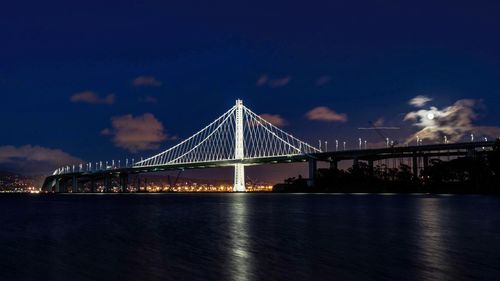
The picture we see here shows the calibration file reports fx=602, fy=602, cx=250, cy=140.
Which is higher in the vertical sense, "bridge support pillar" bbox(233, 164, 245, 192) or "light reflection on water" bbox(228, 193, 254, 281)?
"bridge support pillar" bbox(233, 164, 245, 192)

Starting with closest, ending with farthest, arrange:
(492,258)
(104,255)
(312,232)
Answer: (492,258) → (104,255) → (312,232)

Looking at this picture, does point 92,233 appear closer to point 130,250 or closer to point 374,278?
point 130,250

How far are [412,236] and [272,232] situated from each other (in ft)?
22.5

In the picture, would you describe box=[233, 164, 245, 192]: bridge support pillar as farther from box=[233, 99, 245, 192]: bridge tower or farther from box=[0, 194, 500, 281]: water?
box=[0, 194, 500, 281]: water

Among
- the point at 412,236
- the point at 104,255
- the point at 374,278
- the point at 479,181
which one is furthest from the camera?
the point at 479,181

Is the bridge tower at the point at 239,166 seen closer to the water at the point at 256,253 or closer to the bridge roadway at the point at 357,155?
the bridge roadway at the point at 357,155

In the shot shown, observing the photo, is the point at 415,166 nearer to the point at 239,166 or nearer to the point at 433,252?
the point at 239,166

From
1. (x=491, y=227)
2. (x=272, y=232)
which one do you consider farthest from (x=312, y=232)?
(x=491, y=227)

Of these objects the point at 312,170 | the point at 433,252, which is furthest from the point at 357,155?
the point at 433,252

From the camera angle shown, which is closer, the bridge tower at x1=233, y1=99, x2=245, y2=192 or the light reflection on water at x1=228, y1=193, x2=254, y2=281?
the light reflection on water at x1=228, y1=193, x2=254, y2=281

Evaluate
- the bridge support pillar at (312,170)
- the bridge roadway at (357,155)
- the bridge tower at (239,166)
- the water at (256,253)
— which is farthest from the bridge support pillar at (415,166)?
the water at (256,253)

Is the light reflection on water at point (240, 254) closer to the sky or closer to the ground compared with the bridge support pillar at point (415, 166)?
closer to the ground

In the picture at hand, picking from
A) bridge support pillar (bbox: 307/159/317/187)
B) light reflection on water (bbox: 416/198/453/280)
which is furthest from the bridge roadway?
light reflection on water (bbox: 416/198/453/280)

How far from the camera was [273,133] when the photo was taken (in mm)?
141125
